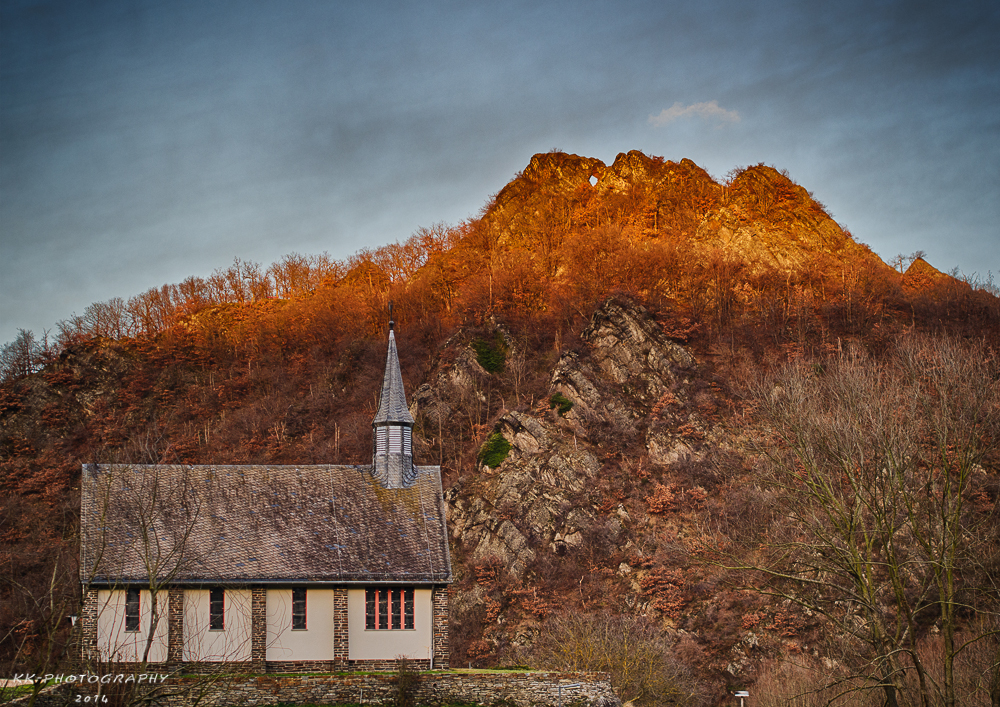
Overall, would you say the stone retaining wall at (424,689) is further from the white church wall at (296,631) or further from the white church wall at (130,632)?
the white church wall at (130,632)

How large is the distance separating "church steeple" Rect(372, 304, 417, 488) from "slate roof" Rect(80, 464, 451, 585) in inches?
21.9

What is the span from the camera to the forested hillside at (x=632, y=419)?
90.1ft

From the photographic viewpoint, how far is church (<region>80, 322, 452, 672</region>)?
1096 inches

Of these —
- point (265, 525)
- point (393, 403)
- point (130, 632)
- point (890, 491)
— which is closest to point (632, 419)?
point (393, 403)

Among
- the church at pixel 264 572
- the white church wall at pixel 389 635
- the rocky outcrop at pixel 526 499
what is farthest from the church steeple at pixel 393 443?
the rocky outcrop at pixel 526 499

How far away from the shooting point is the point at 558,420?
1962 inches

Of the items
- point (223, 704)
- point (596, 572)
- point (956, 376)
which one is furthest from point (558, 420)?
point (223, 704)

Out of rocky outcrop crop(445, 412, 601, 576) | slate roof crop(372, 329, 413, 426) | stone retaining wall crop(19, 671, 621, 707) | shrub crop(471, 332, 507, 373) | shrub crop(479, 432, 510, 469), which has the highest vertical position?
shrub crop(471, 332, 507, 373)

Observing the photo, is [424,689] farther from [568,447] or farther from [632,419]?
[632,419]

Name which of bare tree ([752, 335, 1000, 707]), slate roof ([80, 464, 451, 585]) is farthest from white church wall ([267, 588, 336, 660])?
bare tree ([752, 335, 1000, 707])

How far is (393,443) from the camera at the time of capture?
112 ft

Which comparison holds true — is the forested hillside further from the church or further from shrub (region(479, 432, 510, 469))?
the church

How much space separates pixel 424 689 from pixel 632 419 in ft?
95.0

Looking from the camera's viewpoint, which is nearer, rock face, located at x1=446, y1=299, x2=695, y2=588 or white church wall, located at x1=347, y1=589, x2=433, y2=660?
white church wall, located at x1=347, y1=589, x2=433, y2=660
